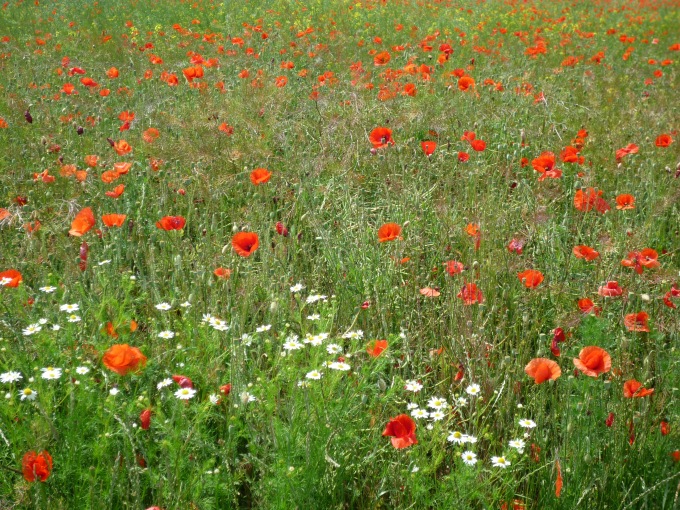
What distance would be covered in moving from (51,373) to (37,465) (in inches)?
14.3

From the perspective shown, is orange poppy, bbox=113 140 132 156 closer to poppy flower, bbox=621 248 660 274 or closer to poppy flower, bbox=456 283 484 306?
poppy flower, bbox=456 283 484 306

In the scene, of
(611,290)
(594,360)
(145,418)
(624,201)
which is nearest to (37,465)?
(145,418)

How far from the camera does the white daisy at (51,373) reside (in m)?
1.71

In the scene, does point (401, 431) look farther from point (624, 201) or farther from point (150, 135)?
point (150, 135)

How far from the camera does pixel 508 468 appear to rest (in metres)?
1.75

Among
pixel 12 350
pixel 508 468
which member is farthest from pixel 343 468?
pixel 12 350

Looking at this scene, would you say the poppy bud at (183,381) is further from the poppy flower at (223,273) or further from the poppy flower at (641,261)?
the poppy flower at (641,261)

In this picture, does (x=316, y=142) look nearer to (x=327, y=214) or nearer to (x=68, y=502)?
(x=327, y=214)

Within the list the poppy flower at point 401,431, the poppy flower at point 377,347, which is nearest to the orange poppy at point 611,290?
the poppy flower at point 377,347

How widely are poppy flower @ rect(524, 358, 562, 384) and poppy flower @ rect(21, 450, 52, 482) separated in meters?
1.13

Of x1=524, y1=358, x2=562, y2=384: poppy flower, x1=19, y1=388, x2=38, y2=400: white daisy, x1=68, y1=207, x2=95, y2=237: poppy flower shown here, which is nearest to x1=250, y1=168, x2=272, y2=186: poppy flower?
x1=68, y1=207, x2=95, y2=237: poppy flower

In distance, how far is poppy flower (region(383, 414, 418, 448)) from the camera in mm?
1517

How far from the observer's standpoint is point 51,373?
1736 mm

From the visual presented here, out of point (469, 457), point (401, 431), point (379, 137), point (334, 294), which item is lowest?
point (334, 294)
